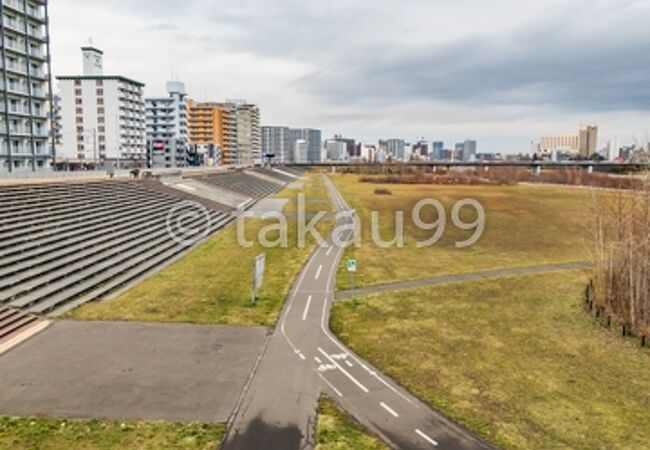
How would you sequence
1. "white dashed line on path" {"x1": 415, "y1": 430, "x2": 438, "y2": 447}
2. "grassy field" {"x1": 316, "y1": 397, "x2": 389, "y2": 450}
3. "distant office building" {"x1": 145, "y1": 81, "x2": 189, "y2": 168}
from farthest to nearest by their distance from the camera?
"distant office building" {"x1": 145, "y1": 81, "x2": 189, "y2": 168} < "white dashed line on path" {"x1": 415, "y1": 430, "x2": 438, "y2": 447} < "grassy field" {"x1": 316, "y1": 397, "x2": 389, "y2": 450}

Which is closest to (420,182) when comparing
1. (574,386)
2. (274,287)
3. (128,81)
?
(128,81)

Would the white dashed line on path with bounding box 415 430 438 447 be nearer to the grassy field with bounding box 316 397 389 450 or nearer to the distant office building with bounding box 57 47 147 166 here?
the grassy field with bounding box 316 397 389 450

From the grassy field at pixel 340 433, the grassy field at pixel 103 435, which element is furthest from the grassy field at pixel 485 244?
the grassy field at pixel 103 435

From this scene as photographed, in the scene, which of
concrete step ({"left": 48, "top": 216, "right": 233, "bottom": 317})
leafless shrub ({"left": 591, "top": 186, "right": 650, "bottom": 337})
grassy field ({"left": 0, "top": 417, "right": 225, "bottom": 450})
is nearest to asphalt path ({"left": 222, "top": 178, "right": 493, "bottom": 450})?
grassy field ({"left": 0, "top": 417, "right": 225, "bottom": 450})

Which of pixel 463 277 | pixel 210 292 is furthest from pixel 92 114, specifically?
pixel 463 277

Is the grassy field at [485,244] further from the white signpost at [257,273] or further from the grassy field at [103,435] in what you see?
the grassy field at [103,435]

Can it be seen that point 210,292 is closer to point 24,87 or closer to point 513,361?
point 513,361

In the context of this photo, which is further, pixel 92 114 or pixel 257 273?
pixel 92 114
